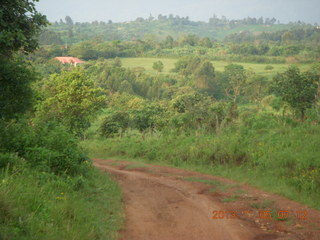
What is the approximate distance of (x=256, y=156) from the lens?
474 inches

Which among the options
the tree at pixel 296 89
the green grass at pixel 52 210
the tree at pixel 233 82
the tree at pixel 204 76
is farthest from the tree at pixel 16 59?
the tree at pixel 204 76

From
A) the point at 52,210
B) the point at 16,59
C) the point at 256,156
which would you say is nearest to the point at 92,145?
the point at 256,156

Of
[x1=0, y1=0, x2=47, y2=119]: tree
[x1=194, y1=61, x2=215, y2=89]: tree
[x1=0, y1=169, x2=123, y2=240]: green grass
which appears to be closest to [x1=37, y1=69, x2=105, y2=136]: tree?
[x1=0, y1=0, x2=47, y2=119]: tree

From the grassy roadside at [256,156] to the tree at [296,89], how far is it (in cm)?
475

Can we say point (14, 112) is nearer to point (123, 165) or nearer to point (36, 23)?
point (36, 23)

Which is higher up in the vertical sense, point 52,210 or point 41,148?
point 41,148

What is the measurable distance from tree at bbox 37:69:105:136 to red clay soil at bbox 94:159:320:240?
45.1 ft

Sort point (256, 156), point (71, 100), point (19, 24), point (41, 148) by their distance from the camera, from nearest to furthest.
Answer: point (41, 148) → point (19, 24) → point (256, 156) → point (71, 100)

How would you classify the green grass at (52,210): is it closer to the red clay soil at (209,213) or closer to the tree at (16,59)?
the red clay soil at (209,213)

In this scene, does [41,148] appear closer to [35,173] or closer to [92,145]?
[35,173]

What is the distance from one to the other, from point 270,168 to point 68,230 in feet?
25.4

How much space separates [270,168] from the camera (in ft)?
36.2

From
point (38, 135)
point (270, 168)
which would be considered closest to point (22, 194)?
point (38, 135)

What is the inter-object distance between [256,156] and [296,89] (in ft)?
29.8
